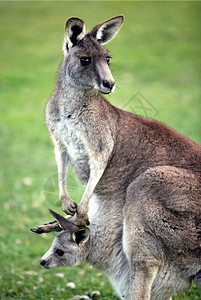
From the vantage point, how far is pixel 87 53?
477 centimetres

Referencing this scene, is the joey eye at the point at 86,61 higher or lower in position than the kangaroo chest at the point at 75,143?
higher

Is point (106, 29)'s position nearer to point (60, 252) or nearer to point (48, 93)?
point (60, 252)

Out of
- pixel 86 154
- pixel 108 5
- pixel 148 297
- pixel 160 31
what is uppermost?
pixel 108 5

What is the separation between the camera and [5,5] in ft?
75.0

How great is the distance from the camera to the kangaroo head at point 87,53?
185 inches

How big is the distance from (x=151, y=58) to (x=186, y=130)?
5.74 m

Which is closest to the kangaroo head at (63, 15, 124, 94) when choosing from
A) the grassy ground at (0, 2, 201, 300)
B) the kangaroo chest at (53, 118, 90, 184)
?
the kangaroo chest at (53, 118, 90, 184)

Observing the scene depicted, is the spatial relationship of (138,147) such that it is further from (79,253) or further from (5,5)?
(5,5)

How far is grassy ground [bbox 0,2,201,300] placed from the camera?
6.55 meters

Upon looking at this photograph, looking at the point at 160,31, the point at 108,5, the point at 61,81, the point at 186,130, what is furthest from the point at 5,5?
the point at 61,81

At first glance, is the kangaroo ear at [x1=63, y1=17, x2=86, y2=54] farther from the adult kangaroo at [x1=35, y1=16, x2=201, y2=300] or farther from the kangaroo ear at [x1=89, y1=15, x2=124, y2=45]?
the kangaroo ear at [x1=89, y1=15, x2=124, y2=45]

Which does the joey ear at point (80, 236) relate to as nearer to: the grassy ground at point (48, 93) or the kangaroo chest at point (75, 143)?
the kangaroo chest at point (75, 143)

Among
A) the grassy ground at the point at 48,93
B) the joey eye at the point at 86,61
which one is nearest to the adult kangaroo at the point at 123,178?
the joey eye at the point at 86,61

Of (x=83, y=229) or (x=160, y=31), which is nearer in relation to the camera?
(x=83, y=229)
